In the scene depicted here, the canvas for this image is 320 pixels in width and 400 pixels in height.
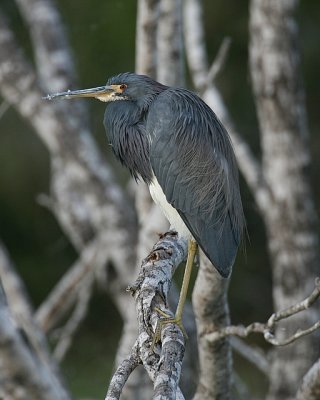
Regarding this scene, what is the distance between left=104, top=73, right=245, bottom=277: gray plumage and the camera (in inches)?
139

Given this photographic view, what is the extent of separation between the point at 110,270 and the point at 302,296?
4.97ft

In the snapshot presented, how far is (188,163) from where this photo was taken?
11.8 ft

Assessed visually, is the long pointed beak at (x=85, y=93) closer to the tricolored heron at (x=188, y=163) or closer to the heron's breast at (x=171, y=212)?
the tricolored heron at (x=188, y=163)

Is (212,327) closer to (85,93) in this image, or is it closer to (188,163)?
(188,163)

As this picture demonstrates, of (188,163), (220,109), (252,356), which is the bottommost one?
(252,356)

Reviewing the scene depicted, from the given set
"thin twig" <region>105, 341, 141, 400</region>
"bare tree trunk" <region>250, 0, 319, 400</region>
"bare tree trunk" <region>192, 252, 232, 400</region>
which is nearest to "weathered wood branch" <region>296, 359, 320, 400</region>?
"bare tree trunk" <region>192, 252, 232, 400</region>

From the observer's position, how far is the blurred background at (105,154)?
26.2 ft

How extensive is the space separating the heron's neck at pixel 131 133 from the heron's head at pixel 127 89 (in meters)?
0.03

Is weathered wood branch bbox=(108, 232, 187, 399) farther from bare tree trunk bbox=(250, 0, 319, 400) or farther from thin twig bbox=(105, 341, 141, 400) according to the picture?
bare tree trunk bbox=(250, 0, 319, 400)

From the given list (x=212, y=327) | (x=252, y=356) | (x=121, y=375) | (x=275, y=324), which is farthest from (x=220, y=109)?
(x=121, y=375)

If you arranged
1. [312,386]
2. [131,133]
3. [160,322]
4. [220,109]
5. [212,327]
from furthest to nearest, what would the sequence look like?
[220,109] < [131,133] < [212,327] < [312,386] < [160,322]

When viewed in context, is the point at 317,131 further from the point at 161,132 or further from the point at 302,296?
the point at 161,132

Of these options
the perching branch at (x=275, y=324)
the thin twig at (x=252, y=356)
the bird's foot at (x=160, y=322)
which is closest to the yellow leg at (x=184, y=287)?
the bird's foot at (x=160, y=322)

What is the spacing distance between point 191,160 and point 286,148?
1867mm
